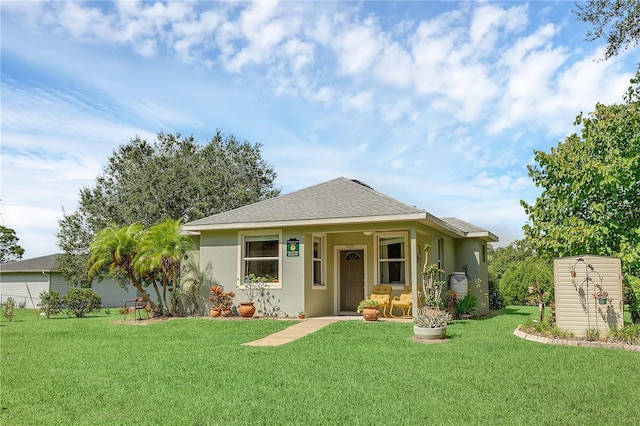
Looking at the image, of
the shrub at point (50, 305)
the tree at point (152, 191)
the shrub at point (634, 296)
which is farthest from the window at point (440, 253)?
the tree at point (152, 191)

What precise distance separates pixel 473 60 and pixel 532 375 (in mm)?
7892

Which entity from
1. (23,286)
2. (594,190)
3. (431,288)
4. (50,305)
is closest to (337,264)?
(431,288)

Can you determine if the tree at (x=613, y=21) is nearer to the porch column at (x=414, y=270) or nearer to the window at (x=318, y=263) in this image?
the porch column at (x=414, y=270)

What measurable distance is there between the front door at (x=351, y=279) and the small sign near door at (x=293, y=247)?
206 cm

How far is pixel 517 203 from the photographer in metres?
12.0

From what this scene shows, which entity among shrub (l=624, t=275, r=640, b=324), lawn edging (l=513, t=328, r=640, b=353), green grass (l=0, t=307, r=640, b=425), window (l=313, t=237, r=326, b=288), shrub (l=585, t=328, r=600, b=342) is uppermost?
window (l=313, t=237, r=326, b=288)

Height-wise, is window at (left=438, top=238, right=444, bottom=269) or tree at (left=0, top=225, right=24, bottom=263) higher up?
tree at (left=0, top=225, right=24, bottom=263)

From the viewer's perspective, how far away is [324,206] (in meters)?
14.4

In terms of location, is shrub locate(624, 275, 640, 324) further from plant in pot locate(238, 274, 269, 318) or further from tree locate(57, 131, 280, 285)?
tree locate(57, 131, 280, 285)

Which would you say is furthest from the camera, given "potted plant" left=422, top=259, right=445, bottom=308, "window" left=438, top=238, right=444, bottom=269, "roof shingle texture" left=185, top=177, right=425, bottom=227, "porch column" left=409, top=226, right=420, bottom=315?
"window" left=438, top=238, right=444, bottom=269

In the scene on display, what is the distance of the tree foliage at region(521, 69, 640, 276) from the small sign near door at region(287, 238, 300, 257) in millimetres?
6189

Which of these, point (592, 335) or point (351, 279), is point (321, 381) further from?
point (351, 279)

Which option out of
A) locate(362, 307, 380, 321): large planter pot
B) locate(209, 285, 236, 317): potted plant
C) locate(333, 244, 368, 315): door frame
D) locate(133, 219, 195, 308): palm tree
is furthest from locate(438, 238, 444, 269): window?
locate(133, 219, 195, 308): palm tree

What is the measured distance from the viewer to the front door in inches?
600
